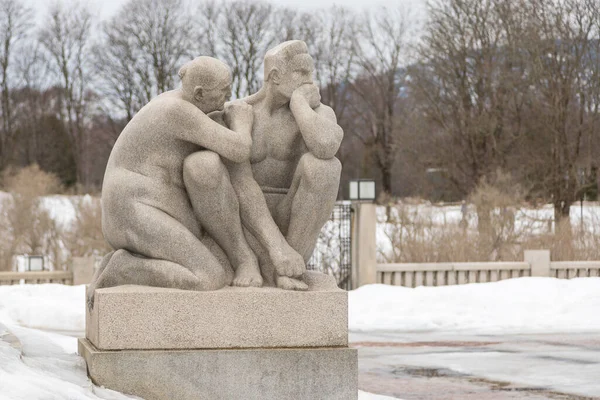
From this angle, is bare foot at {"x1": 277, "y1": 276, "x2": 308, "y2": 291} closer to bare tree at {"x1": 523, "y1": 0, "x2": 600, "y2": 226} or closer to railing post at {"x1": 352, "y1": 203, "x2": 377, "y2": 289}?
railing post at {"x1": 352, "y1": 203, "x2": 377, "y2": 289}

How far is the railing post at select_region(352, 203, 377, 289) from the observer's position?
17875 millimetres

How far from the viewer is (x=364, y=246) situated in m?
18.0

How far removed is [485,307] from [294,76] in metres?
10.1

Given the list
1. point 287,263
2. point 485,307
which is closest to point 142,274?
point 287,263

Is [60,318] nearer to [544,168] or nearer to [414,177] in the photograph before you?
[544,168]

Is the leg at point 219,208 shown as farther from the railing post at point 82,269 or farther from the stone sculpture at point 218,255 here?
the railing post at point 82,269

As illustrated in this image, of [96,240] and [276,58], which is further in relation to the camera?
[96,240]

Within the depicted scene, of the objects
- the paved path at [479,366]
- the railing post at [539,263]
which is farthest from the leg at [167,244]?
the railing post at [539,263]

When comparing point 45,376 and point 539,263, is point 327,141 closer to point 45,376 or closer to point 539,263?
point 45,376

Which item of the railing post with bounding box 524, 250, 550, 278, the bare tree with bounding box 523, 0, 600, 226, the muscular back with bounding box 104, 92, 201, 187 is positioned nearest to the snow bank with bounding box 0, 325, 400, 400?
the muscular back with bounding box 104, 92, 201, 187

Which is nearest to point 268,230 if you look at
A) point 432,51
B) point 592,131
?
point 592,131

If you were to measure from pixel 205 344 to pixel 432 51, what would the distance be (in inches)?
1212

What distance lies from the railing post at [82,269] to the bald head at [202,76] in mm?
12690

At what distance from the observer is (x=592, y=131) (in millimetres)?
31531
